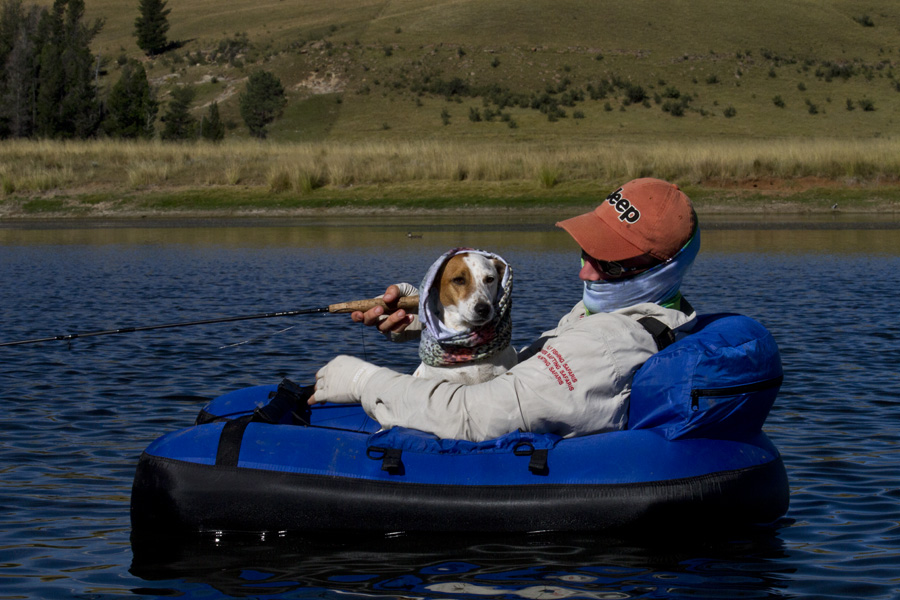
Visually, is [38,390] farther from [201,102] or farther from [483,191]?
[201,102]

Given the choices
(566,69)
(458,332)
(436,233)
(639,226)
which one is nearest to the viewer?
(639,226)

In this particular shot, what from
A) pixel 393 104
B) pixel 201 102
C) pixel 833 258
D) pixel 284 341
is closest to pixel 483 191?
pixel 833 258

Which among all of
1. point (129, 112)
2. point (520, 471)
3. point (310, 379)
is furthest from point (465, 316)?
point (129, 112)

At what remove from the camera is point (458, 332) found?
5.15 m

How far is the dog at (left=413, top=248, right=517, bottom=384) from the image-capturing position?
16.6 feet

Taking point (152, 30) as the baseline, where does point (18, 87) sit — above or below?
below

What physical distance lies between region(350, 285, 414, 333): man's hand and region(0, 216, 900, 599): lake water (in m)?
1.14

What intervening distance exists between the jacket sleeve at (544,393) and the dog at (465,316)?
6.6 inches

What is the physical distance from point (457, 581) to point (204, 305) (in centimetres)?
978

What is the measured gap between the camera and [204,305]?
14.0 m

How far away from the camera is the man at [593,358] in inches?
191

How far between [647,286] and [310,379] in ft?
15.7

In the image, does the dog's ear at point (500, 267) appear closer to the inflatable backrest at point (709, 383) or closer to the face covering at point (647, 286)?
the face covering at point (647, 286)

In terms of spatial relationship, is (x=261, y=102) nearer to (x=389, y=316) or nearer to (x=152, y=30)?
(x=152, y=30)
